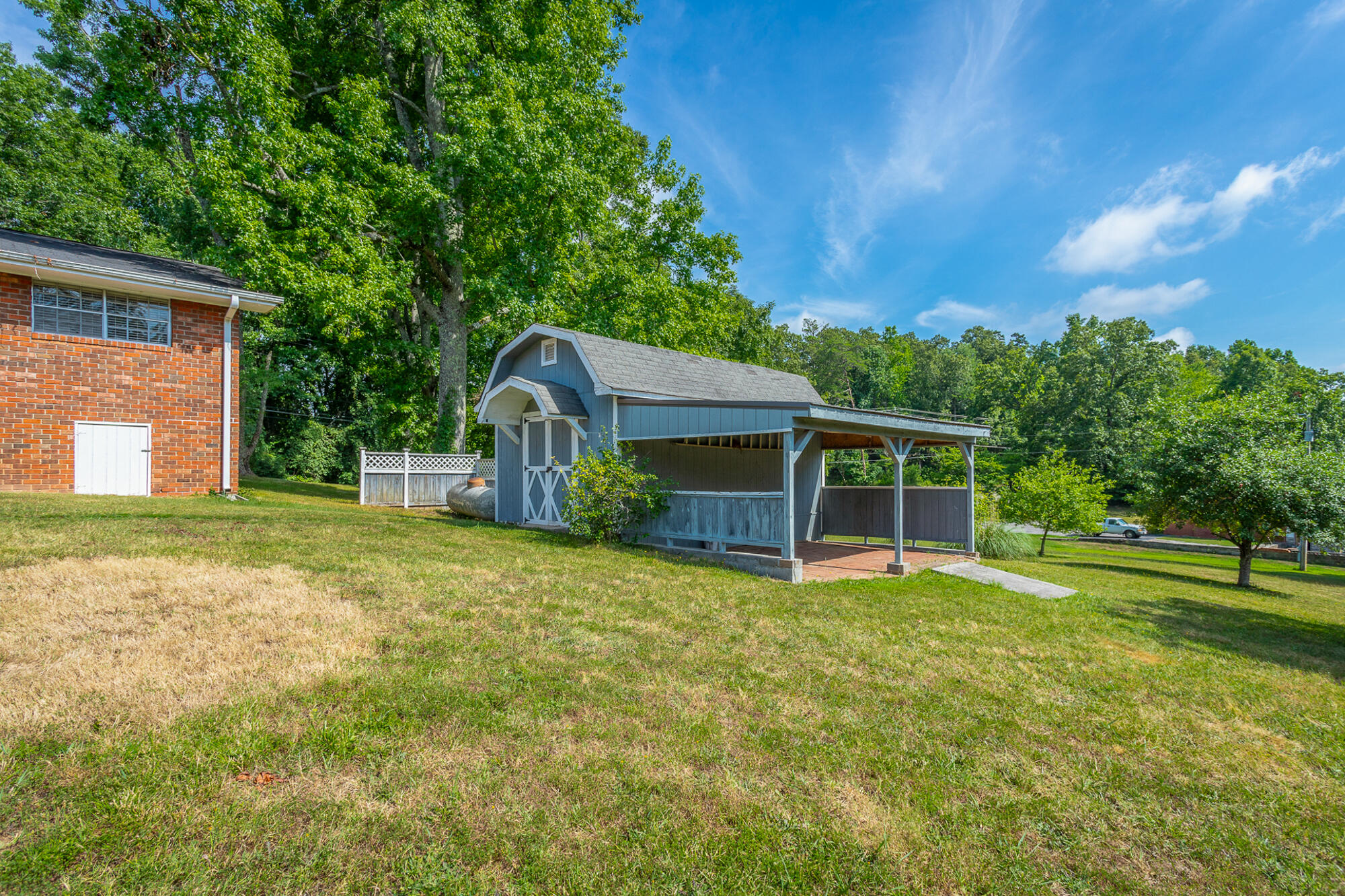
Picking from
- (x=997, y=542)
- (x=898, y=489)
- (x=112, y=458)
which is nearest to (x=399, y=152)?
(x=112, y=458)

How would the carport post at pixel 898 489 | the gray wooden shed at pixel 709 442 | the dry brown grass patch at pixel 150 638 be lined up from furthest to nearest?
the carport post at pixel 898 489, the gray wooden shed at pixel 709 442, the dry brown grass patch at pixel 150 638

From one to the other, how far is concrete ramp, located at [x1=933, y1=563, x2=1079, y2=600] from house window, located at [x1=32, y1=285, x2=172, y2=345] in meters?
16.3

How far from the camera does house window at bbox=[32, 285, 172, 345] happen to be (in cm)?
1174

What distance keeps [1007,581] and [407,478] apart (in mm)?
16088

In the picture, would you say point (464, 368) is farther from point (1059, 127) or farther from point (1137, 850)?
point (1137, 850)

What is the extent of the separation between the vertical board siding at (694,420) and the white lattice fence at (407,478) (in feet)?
33.4

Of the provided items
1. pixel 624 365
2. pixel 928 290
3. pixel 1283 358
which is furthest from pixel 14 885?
pixel 1283 358

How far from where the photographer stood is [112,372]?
12211 mm

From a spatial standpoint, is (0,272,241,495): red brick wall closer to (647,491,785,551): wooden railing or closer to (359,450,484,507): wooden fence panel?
(359,450,484,507): wooden fence panel

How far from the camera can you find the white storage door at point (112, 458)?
11999mm

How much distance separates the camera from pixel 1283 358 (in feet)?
166

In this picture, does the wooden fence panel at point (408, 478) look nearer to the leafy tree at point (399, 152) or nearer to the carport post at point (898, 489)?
the leafy tree at point (399, 152)

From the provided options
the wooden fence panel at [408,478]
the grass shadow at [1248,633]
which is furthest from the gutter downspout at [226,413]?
the grass shadow at [1248,633]

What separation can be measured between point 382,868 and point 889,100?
1689 centimetres
